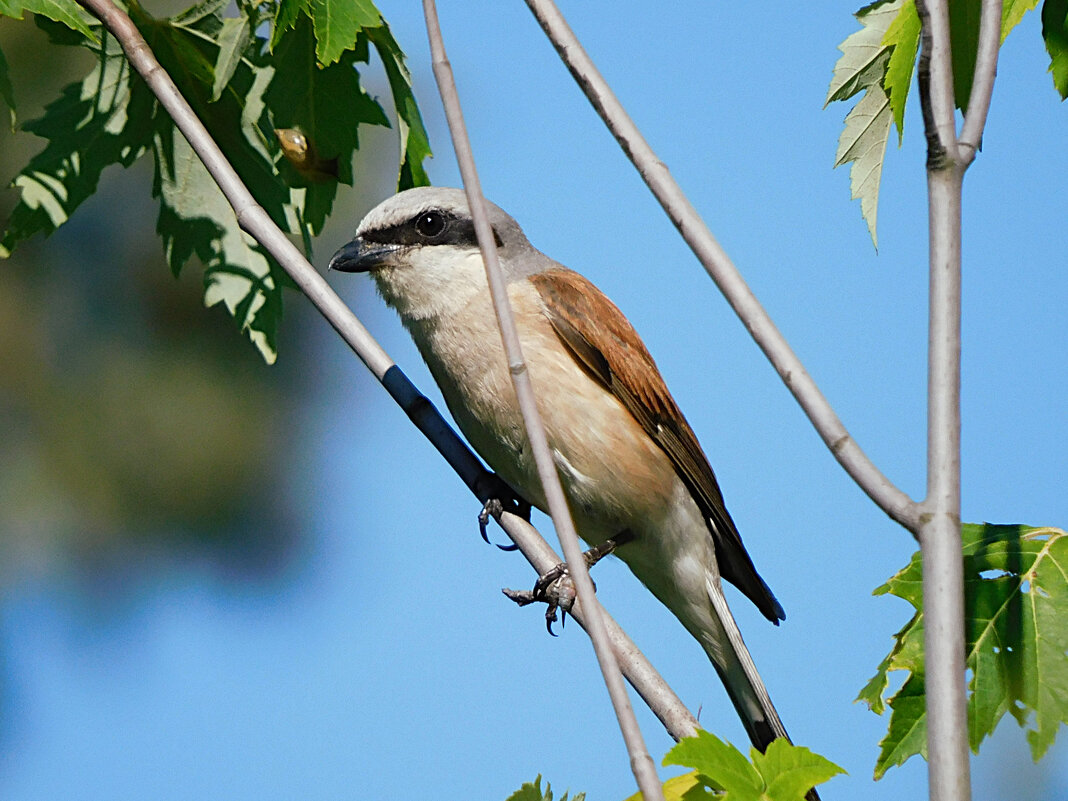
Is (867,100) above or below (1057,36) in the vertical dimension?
below

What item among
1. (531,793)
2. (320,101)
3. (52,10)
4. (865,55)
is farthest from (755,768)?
(52,10)

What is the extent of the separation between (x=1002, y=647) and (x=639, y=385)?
6.16 ft

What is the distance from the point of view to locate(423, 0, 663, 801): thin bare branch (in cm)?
148

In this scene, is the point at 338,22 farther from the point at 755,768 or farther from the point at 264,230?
the point at 755,768

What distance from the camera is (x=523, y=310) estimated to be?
3650 millimetres

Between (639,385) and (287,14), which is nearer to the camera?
(287,14)

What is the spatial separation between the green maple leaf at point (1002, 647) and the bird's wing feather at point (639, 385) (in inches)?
67.0

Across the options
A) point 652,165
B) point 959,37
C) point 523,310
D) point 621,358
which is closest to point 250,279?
point 523,310

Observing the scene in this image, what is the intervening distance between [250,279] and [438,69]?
1.34 meters

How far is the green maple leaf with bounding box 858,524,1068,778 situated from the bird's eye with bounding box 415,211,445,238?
1.93 meters

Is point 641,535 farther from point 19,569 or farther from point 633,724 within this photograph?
point 19,569

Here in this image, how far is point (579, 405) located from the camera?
357cm

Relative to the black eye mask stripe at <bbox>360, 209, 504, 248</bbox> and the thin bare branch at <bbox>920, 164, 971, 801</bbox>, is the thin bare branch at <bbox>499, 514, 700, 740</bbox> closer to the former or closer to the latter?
the thin bare branch at <bbox>920, 164, 971, 801</bbox>

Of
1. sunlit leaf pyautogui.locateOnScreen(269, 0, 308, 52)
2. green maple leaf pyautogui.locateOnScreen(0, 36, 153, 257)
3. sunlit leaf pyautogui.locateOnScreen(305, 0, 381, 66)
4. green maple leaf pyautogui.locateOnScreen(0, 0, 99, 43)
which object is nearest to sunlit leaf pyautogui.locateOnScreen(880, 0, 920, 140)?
sunlit leaf pyautogui.locateOnScreen(305, 0, 381, 66)
